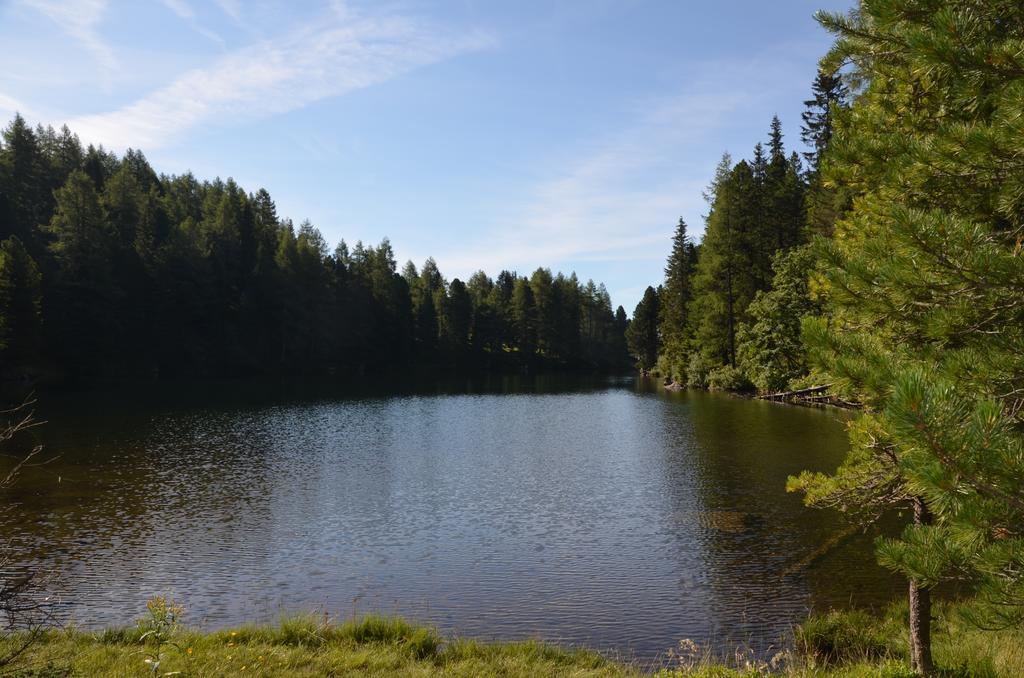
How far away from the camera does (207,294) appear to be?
9450 centimetres

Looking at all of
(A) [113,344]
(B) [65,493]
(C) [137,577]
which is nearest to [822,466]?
(C) [137,577]

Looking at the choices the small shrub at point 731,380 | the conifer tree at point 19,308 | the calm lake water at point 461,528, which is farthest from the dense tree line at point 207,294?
the small shrub at point 731,380

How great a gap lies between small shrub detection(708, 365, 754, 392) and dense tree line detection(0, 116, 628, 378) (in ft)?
215

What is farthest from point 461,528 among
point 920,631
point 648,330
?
point 648,330

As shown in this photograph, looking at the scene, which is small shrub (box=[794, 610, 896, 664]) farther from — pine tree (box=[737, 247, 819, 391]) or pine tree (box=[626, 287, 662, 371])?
pine tree (box=[626, 287, 662, 371])

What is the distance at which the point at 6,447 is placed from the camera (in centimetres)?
3152

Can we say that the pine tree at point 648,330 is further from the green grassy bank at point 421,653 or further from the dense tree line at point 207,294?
the green grassy bank at point 421,653

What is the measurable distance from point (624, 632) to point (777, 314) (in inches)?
1671

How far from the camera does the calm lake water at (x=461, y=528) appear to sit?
14633 millimetres

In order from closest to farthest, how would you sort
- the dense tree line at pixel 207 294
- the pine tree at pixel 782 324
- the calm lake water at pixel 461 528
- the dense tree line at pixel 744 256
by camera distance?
the calm lake water at pixel 461 528 → the pine tree at pixel 782 324 → the dense tree line at pixel 744 256 → the dense tree line at pixel 207 294

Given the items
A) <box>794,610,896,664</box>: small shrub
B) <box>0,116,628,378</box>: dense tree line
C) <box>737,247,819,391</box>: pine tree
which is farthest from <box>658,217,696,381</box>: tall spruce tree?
<box>794,610,896,664</box>: small shrub

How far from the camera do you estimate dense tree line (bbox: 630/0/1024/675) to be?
4293 mm

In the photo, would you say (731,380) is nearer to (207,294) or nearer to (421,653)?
Answer: (421,653)

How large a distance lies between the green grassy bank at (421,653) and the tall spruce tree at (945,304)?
5.09ft
